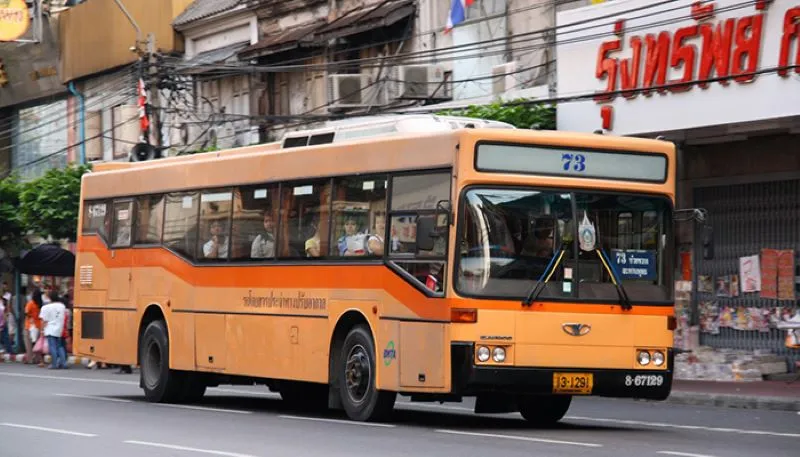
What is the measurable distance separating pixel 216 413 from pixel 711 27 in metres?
9.91

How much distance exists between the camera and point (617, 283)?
15.6 metres

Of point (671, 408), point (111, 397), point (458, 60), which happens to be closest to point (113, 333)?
point (111, 397)

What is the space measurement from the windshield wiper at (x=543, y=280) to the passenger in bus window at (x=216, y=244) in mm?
5510

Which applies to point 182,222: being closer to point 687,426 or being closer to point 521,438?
point 687,426

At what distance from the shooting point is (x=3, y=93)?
4944cm

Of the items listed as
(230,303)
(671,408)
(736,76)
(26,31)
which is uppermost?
(26,31)

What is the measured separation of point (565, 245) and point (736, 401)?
7.59m

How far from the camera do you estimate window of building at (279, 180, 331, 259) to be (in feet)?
57.3

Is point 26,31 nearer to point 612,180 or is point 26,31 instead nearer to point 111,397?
point 111,397

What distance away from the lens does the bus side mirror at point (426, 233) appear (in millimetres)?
15398

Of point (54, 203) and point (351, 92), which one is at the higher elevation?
point (351, 92)

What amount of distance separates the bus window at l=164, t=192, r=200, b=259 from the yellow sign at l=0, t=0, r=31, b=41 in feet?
79.3

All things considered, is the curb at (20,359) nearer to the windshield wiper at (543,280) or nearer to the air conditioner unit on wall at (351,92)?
the air conditioner unit on wall at (351,92)

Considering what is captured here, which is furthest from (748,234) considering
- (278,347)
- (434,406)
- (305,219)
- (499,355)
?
(499,355)
